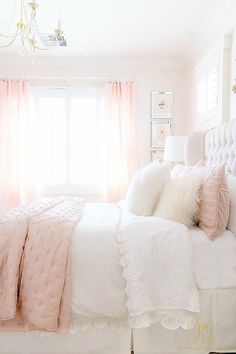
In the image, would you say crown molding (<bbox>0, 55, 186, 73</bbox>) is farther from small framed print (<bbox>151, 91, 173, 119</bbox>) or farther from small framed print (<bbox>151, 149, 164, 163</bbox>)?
small framed print (<bbox>151, 149, 164, 163</bbox>)

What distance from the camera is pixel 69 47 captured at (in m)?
4.38

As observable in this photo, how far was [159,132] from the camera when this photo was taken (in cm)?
496

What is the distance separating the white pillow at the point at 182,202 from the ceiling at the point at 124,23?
80.6 inches

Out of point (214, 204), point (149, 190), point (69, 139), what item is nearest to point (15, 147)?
point (69, 139)

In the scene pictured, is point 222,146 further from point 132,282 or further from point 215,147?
point 132,282

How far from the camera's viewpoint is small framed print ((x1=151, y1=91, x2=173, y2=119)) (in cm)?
493

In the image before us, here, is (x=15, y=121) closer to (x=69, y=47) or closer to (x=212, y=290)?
(x=69, y=47)

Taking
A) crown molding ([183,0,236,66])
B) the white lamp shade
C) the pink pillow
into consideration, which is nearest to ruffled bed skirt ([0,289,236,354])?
the pink pillow

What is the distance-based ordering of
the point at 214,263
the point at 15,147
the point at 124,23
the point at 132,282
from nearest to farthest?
the point at 132,282 → the point at 214,263 → the point at 124,23 → the point at 15,147

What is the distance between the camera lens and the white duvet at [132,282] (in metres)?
1.65

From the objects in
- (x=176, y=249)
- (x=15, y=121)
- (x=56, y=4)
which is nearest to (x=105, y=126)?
(x=15, y=121)

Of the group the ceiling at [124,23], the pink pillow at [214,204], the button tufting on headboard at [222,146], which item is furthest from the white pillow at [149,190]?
the ceiling at [124,23]

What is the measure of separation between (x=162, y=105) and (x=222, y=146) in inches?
93.5

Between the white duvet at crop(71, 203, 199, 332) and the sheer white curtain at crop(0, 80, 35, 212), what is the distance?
3284 mm
